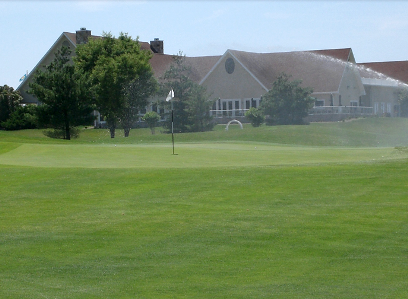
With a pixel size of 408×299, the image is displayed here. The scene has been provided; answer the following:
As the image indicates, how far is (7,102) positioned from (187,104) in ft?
70.1

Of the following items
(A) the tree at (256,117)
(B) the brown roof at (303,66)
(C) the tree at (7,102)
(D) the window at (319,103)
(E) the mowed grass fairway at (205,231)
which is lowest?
(E) the mowed grass fairway at (205,231)

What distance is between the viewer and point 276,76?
6334 cm

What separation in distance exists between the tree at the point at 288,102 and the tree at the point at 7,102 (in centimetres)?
2669

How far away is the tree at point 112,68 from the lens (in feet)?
175

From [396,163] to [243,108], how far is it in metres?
49.0

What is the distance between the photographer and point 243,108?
209 feet

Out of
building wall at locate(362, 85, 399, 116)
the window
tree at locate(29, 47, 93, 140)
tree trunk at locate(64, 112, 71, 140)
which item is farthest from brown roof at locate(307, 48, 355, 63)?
tree trunk at locate(64, 112, 71, 140)

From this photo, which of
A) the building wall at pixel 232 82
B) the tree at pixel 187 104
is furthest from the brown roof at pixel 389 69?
the tree at pixel 187 104

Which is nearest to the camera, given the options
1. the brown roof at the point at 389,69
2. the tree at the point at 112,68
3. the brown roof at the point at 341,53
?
the tree at the point at 112,68

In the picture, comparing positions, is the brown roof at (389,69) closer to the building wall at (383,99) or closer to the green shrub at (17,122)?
the building wall at (383,99)

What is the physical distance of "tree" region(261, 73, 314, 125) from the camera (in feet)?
171

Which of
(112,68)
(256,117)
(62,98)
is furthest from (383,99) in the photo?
(62,98)

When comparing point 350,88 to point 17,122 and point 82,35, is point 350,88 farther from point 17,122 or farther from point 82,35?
point 17,122

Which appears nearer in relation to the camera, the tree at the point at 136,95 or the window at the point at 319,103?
the tree at the point at 136,95
